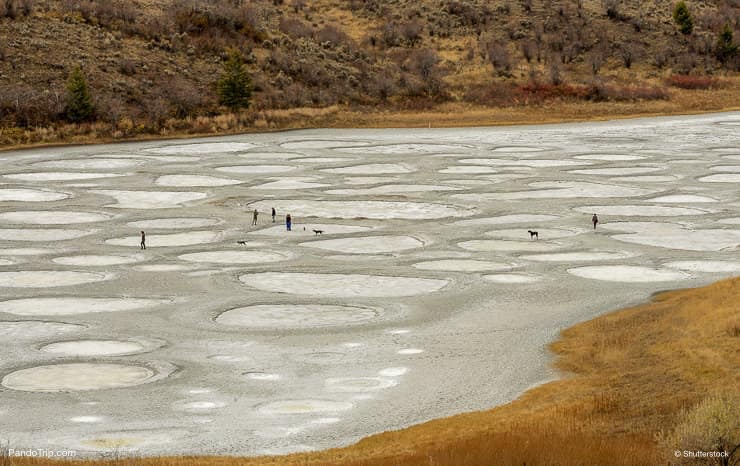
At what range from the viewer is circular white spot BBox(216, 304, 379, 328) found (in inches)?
1153

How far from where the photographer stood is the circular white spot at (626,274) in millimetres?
34188

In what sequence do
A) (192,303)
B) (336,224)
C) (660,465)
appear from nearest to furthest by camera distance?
(660,465)
(192,303)
(336,224)

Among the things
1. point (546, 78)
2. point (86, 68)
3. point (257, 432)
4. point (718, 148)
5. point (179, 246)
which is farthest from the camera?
point (546, 78)

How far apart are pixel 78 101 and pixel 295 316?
45.9 m

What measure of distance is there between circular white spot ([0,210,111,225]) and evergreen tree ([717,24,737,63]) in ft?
230

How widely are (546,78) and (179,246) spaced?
56.2 m

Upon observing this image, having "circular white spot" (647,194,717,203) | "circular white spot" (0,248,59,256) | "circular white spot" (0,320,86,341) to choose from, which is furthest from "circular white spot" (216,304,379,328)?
"circular white spot" (647,194,717,203)

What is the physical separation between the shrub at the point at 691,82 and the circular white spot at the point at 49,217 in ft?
197

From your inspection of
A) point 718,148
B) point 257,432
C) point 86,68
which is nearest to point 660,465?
point 257,432

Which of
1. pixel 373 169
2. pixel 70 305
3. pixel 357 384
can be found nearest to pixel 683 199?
pixel 373 169

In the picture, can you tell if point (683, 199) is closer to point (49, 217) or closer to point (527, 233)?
point (527, 233)

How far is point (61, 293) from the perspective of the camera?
32469mm

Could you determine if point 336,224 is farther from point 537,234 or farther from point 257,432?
point 257,432

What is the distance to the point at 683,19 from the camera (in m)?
106
